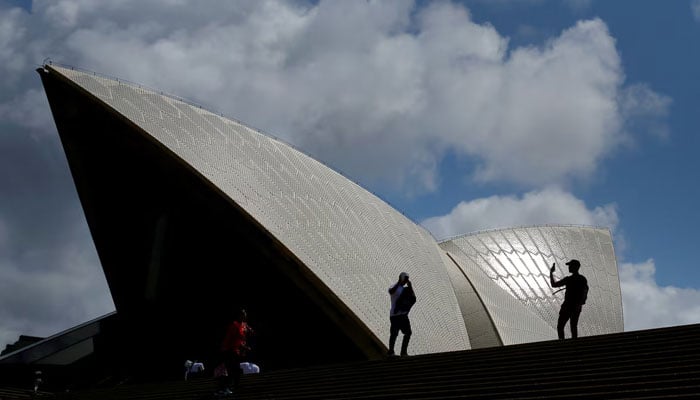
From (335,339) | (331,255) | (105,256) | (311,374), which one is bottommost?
(311,374)

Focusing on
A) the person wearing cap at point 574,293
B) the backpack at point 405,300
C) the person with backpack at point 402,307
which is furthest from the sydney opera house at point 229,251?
the person wearing cap at point 574,293

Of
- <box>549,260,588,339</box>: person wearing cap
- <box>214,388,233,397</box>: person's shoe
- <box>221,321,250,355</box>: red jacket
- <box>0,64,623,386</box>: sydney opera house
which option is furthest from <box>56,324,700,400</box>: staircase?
<box>0,64,623,386</box>: sydney opera house

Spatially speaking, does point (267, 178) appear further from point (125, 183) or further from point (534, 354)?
point (534, 354)

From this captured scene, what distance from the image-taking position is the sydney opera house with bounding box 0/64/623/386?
582 inches

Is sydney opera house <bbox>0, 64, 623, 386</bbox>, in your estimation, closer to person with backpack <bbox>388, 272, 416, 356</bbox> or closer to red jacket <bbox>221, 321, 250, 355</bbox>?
person with backpack <bbox>388, 272, 416, 356</bbox>

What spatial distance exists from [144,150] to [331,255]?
15.5 ft

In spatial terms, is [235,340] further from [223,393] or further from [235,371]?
[223,393]

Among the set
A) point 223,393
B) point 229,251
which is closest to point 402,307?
point 223,393

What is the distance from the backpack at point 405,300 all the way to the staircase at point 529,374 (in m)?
1.04

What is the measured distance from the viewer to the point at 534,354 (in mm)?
6941

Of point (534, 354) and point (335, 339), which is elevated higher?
point (335, 339)

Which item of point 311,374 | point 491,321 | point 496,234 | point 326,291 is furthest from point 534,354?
point 496,234

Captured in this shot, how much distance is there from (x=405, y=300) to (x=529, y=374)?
10.1 ft

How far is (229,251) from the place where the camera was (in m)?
17.8
